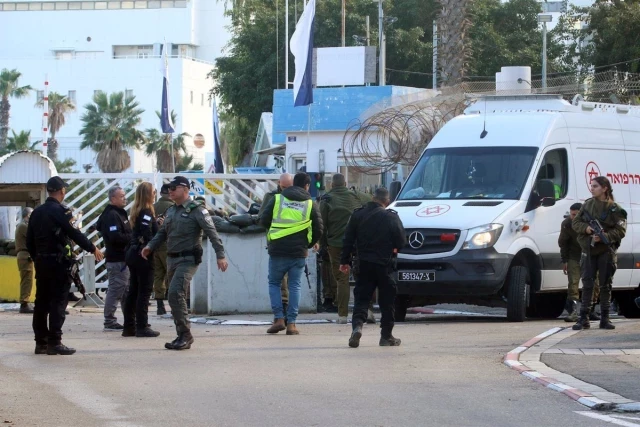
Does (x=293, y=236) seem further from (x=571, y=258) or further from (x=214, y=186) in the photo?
(x=214, y=186)

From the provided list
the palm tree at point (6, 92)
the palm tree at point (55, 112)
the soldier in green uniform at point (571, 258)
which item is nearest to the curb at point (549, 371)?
the soldier in green uniform at point (571, 258)

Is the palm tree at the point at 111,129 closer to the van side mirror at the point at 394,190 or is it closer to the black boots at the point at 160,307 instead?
the black boots at the point at 160,307

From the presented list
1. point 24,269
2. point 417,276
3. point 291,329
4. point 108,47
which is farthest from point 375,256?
point 108,47

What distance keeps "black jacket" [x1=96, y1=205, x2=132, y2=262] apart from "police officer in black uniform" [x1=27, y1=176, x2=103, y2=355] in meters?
2.00

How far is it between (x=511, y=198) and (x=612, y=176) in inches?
92.1

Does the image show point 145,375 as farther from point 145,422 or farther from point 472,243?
point 472,243

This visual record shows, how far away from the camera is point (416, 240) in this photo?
15141mm

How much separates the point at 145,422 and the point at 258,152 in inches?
1742

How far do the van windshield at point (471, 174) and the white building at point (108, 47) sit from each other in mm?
78647

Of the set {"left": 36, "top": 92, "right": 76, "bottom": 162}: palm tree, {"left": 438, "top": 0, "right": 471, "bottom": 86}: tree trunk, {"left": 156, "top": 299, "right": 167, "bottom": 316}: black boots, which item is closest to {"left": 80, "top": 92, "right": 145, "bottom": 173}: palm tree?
{"left": 36, "top": 92, "right": 76, "bottom": 162}: palm tree

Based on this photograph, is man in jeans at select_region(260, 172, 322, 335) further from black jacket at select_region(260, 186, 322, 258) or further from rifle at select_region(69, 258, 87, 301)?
rifle at select_region(69, 258, 87, 301)

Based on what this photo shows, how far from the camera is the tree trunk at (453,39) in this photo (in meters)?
26.1

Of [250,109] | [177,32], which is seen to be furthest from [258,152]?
[177,32]

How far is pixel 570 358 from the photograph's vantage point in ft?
35.9
